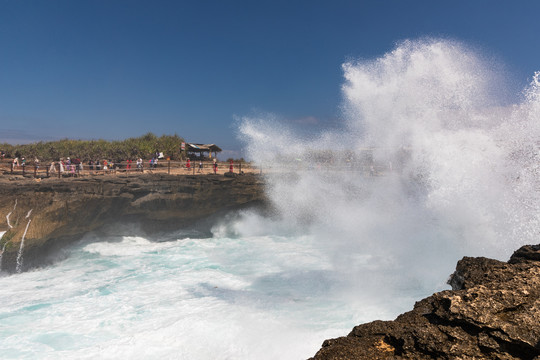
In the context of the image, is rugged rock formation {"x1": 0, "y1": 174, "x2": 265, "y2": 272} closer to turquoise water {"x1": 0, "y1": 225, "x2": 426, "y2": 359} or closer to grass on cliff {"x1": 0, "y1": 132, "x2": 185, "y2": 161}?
turquoise water {"x1": 0, "y1": 225, "x2": 426, "y2": 359}

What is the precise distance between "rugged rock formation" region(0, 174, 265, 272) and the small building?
44.1 ft

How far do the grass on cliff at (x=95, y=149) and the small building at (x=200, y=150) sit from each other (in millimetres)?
926

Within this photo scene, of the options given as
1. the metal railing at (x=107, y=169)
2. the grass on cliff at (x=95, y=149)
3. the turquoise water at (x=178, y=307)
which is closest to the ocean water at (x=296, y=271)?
the turquoise water at (x=178, y=307)

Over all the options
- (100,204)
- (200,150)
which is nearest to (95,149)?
(200,150)

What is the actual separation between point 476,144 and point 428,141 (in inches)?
78.0

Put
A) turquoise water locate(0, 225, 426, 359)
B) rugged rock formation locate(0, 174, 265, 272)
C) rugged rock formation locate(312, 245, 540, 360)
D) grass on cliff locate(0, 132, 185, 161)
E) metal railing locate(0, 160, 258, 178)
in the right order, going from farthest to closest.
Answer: grass on cliff locate(0, 132, 185, 161)
metal railing locate(0, 160, 258, 178)
rugged rock formation locate(0, 174, 265, 272)
turquoise water locate(0, 225, 426, 359)
rugged rock formation locate(312, 245, 540, 360)

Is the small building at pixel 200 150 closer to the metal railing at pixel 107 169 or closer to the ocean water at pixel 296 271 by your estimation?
A: the metal railing at pixel 107 169

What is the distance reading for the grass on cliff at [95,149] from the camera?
2844cm

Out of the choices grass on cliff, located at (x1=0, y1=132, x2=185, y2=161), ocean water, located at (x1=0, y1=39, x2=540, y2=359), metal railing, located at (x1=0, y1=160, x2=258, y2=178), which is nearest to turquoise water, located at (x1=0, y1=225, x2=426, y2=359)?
ocean water, located at (x1=0, y1=39, x2=540, y2=359)

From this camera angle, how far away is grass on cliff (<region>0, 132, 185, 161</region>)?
28438 millimetres

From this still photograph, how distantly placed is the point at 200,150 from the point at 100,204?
16.8 metres

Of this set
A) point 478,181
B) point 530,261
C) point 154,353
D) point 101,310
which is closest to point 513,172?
point 478,181

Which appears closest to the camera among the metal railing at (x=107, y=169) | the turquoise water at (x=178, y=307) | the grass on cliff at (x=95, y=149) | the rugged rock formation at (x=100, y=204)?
the turquoise water at (x=178, y=307)

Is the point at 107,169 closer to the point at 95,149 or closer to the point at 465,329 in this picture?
the point at 95,149
